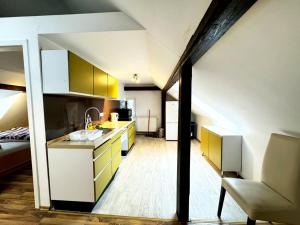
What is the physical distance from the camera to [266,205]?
1.43m

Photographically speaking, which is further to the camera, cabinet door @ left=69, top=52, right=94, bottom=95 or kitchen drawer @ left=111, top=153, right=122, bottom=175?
kitchen drawer @ left=111, top=153, right=122, bottom=175

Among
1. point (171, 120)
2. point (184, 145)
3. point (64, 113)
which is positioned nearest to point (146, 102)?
point (171, 120)

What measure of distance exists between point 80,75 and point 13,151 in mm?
2355

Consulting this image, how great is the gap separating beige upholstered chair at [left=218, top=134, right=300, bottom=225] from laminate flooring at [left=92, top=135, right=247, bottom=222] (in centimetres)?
55

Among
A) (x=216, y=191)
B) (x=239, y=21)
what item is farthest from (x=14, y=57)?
(x=216, y=191)

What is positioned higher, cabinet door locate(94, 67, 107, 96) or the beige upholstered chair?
cabinet door locate(94, 67, 107, 96)

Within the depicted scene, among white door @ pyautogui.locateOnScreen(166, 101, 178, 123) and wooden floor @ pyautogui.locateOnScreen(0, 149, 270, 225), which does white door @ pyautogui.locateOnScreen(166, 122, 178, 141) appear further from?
wooden floor @ pyautogui.locateOnScreen(0, 149, 270, 225)

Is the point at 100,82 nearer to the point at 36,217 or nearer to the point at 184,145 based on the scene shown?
the point at 184,145

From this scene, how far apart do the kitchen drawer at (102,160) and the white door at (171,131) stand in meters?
3.40

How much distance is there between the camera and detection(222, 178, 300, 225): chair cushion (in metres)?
1.39

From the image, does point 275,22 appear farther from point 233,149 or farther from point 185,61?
point 233,149

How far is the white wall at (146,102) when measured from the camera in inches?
269

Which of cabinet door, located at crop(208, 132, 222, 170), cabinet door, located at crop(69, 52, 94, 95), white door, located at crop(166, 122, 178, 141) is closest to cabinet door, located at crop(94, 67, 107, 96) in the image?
cabinet door, located at crop(69, 52, 94, 95)

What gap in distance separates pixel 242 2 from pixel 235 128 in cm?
288
